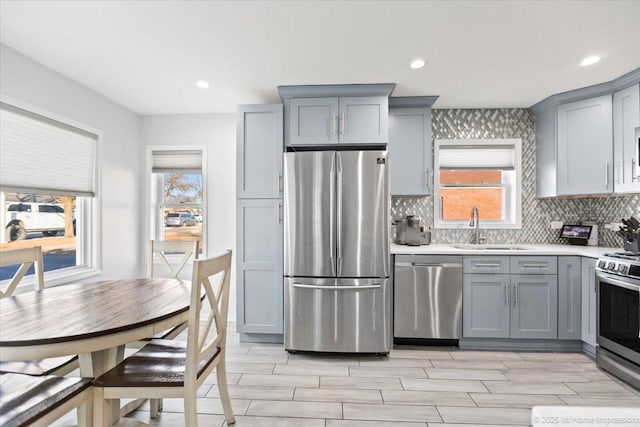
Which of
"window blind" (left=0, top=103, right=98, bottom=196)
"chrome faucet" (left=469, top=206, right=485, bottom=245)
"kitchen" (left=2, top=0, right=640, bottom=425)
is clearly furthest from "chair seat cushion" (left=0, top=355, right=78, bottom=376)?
"chrome faucet" (left=469, top=206, right=485, bottom=245)

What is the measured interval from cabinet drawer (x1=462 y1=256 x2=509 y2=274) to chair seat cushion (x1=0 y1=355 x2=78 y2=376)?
2998 mm

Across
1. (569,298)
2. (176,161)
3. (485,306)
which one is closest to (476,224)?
(485,306)

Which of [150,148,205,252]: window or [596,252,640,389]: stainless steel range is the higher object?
[150,148,205,252]: window

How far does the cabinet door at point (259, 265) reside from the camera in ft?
10.4

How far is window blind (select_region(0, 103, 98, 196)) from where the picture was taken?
7.95 ft

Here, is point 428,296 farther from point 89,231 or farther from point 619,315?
point 89,231

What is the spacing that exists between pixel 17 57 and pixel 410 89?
3249 mm

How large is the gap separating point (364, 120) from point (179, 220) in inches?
102

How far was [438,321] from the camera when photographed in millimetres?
3025

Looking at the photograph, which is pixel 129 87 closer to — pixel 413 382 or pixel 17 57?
pixel 17 57

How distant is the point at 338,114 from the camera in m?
3.06

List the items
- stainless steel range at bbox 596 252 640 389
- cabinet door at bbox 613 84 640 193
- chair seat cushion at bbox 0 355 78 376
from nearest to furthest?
chair seat cushion at bbox 0 355 78 376, stainless steel range at bbox 596 252 640 389, cabinet door at bbox 613 84 640 193

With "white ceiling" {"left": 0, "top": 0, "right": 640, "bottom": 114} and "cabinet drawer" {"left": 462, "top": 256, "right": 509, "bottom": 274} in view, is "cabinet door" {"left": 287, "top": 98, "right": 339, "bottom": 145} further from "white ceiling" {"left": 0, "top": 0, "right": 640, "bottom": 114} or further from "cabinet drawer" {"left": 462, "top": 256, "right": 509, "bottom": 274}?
"cabinet drawer" {"left": 462, "top": 256, "right": 509, "bottom": 274}

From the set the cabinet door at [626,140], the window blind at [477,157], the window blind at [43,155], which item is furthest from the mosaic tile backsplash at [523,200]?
the window blind at [43,155]
